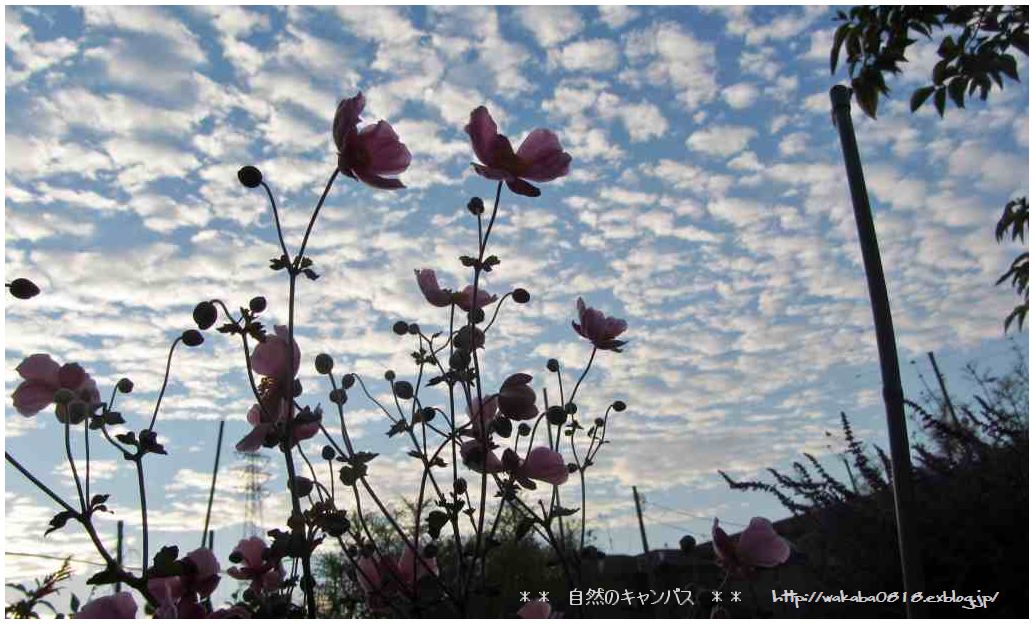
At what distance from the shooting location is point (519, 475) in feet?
3.94

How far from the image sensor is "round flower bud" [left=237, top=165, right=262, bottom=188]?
928 mm

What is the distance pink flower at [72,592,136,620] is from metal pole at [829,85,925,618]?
1.21 m

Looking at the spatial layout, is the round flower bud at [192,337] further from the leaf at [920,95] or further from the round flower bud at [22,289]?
the leaf at [920,95]

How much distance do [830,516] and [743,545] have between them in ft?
9.20

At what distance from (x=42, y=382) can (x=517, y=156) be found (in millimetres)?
726

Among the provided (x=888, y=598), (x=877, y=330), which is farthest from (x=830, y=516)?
(x=877, y=330)

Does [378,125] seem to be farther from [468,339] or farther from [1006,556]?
[1006,556]

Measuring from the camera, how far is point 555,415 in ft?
4.43

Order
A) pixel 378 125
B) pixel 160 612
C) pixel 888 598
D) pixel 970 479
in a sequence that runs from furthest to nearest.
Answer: pixel 970 479
pixel 888 598
pixel 378 125
pixel 160 612

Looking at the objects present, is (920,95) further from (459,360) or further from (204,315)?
(204,315)

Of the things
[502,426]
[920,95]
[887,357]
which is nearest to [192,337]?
[502,426]

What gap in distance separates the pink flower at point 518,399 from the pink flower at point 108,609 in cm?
54

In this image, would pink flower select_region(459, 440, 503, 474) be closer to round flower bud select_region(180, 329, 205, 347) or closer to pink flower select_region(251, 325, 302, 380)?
pink flower select_region(251, 325, 302, 380)

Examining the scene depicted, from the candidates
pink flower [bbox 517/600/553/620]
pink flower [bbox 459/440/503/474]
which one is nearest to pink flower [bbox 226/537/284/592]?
pink flower [bbox 459/440/503/474]
